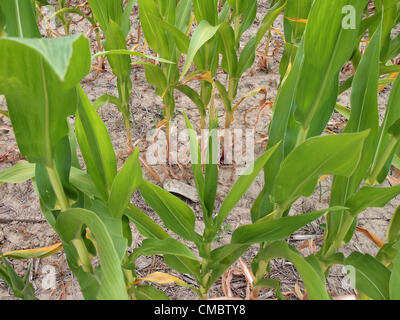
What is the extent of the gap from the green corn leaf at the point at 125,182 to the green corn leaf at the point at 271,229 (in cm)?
20

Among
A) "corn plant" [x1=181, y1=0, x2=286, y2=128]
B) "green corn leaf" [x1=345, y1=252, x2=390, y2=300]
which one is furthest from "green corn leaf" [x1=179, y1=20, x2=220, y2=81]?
"green corn leaf" [x1=345, y1=252, x2=390, y2=300]

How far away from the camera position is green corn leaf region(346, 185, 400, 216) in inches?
21.8

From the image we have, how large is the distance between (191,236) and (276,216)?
15cm

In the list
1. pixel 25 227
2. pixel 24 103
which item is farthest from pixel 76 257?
pixel 25 227

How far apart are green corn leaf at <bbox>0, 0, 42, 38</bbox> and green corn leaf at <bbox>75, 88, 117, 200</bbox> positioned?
10cm

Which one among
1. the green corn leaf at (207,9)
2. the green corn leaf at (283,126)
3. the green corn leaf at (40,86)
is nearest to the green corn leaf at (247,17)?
the green corn leaf at (207,9)

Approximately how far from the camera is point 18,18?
47 centimetres

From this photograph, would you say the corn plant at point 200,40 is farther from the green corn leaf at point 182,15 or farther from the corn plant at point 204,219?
the corn plant at point 204,219

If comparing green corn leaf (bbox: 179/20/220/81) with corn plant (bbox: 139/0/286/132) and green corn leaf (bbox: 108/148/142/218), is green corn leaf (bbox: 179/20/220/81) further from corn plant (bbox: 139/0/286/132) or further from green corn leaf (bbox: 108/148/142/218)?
green corn leaf (bbox: 108/148/142/218)

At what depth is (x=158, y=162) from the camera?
1.18m

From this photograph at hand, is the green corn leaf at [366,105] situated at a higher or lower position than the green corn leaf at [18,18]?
lower

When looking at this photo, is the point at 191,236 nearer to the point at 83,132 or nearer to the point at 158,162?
the point at 83,132

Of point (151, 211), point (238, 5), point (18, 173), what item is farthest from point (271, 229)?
point (238, 5)

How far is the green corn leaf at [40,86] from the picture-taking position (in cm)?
27
